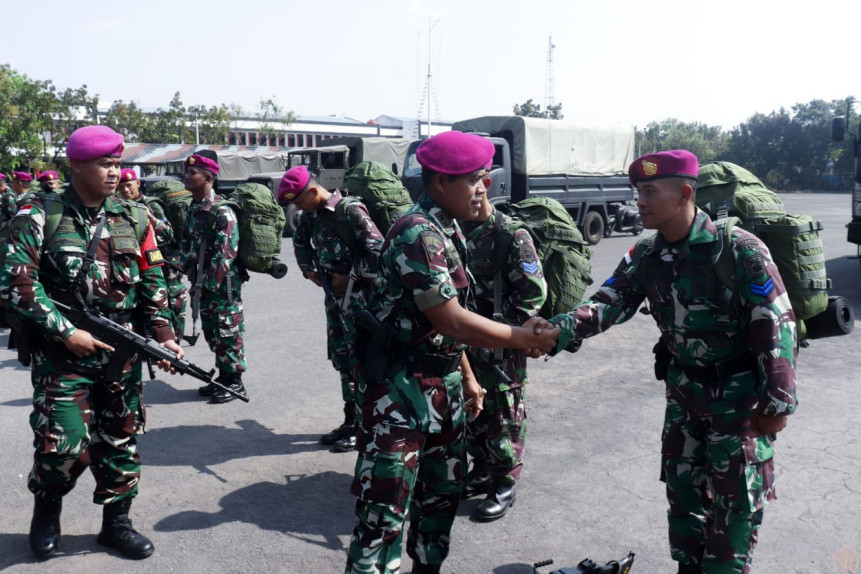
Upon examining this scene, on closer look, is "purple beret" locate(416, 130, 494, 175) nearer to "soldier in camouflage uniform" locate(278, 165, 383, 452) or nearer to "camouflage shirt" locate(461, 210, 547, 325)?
"camouflage shirt" locate(461, 210, 547, 325)

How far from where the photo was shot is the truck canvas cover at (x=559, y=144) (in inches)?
664

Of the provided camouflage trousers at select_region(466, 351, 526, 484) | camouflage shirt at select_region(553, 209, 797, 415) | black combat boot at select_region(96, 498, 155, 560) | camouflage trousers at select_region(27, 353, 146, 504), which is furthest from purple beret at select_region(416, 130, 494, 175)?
black combat boot at select_region(96, 498, 155, 560)

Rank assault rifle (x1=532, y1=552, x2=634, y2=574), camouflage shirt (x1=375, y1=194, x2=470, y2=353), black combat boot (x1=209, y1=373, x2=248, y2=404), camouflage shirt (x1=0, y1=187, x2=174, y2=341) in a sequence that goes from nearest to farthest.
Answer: camouflage shirt (x1=375, y1=194, x2=470, y2=353) → assault rifle (x1=532, y1=552, x2=634, y2=574) → camouflage shirt (x1=0, y1=187, x2=174, y2=341) → black combat boot (x1=209, y1=373, x2=248, y2=404)

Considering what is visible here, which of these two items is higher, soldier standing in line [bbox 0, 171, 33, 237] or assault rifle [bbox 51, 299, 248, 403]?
soldier standing in line [bbox 0, 171, 33, 237]

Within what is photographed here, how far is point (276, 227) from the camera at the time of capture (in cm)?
645

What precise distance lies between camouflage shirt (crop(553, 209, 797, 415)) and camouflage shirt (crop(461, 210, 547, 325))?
2.45ft

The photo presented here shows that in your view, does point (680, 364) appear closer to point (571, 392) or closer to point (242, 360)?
point (571, 392)

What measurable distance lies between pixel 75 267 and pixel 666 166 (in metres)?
2.70

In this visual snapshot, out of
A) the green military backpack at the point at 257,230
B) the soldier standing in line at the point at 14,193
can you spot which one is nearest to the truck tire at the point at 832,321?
the green military backpack at the point at 257,230

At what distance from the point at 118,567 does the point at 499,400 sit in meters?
2.11

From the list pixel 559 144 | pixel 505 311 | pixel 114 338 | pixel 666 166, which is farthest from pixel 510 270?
pixel 559 144

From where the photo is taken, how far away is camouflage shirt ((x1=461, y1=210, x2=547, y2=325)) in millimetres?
3932

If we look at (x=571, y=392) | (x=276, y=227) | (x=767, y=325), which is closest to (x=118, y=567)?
(x=767, y=325)

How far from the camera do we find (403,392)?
9.23 ft
